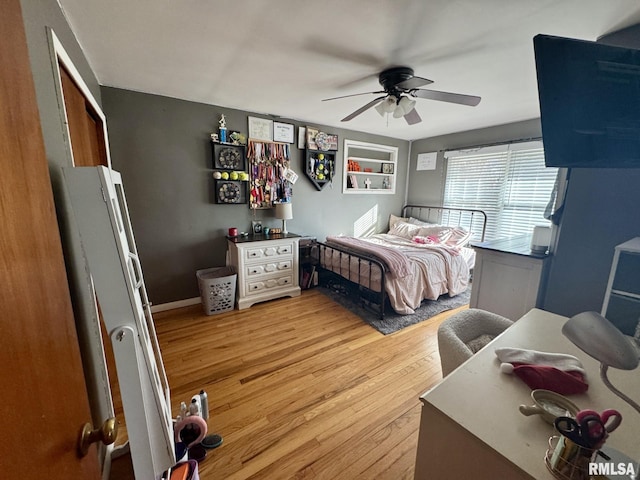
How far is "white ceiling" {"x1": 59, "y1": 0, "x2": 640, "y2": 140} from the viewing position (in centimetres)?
141

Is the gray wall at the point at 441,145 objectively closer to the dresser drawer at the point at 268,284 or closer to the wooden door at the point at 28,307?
the dresser drawer at the point at 268,284

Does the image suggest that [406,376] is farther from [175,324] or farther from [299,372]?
[175,324]

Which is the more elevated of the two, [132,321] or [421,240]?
[132,321]

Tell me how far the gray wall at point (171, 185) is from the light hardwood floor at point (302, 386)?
0.58 metres

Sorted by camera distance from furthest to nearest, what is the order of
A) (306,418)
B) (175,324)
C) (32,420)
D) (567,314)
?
(175,324) → (567,314) → (306,418) → (32,420)

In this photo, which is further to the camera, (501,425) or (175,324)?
(175,324)

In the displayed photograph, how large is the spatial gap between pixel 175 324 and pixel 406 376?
7.42 ft

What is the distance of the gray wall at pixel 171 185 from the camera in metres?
2.63

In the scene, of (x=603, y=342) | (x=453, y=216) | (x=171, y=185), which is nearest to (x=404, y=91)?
(x=603, y=342)

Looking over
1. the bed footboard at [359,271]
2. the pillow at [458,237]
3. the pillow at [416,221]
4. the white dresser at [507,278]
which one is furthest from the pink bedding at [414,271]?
the pillow at [416,221]

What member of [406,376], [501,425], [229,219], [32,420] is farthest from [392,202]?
[32,420]

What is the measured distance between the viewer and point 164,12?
147 cm

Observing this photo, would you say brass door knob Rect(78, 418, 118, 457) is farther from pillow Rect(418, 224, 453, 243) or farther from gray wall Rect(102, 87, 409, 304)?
pillow Rect(418, 224, 453, 243)

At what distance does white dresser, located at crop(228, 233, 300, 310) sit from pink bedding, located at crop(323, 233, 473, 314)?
576 millimetres
